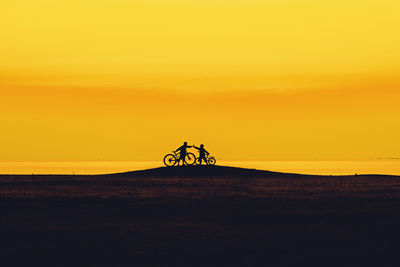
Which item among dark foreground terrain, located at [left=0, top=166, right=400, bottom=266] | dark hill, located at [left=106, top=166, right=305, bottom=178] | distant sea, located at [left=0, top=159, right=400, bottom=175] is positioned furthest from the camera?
distant sea, located at [left=0, top=159, right=400, bottom=175]

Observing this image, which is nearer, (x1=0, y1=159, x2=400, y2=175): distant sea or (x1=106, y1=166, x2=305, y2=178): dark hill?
(x1=106, y1=166, x2=305, y2=178): dark hill

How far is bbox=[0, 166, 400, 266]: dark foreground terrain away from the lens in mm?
13969

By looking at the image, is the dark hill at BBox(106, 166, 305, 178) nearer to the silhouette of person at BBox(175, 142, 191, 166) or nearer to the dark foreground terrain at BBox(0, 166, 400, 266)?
the silhouette of person at BBox(175, 142, 191, 166)

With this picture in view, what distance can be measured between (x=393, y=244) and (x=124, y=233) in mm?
6002

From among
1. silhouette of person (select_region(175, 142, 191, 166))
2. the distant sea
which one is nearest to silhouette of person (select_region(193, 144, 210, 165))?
silhouette of person (select_region(175, 142, 191, 166))

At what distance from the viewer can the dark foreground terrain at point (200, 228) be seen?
45.8ft

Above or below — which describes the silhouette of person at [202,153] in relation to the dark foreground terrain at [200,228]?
above

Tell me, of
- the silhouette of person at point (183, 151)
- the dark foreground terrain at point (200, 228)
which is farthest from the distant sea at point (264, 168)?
the dark foreground terrain at point (200, 228)

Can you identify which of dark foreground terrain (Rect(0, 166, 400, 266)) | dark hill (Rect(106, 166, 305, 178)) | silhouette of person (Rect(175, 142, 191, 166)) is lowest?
dark foreground terrain (Rect(0, 166, 400, 266))

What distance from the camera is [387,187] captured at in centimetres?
3584

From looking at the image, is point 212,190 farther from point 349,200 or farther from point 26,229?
point 26,229

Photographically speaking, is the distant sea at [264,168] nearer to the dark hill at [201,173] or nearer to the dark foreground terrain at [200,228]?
the dark hill at [201,173]

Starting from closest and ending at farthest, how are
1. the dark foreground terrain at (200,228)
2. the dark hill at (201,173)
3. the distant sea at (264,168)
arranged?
1. the dark foreground terrain at (200,228)
2. the dark hill at (201,173)
3. the distant sea at (264,168)

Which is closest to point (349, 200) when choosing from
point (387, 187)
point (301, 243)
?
point (387, 187)
